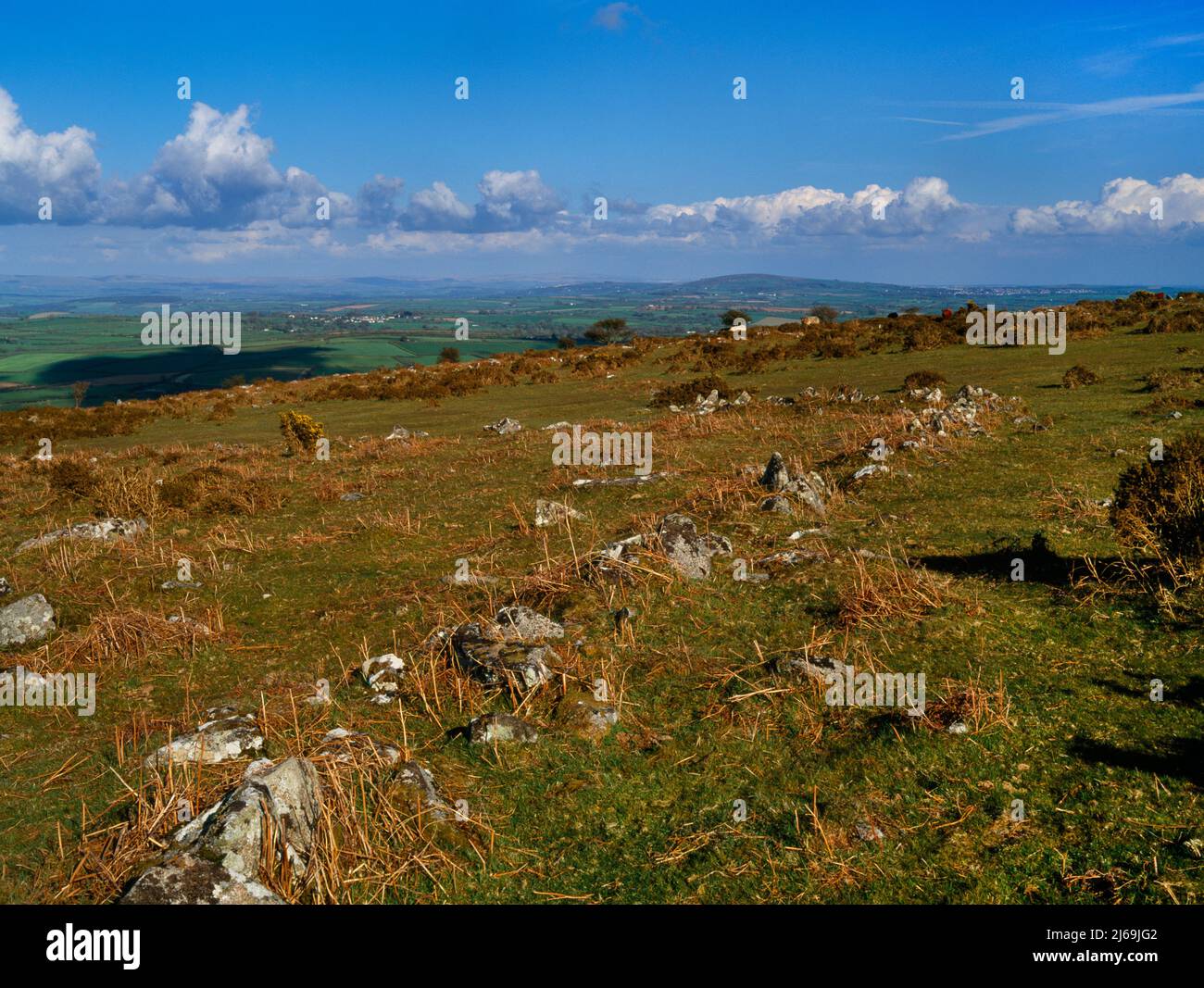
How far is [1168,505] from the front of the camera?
10664mm

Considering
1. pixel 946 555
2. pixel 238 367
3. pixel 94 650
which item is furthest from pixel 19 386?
pixel 946 555

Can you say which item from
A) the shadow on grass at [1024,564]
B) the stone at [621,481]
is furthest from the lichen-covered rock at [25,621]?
the shadow on grass at [1024,564]

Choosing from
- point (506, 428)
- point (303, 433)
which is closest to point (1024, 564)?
point (506, 428)

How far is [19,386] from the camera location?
115 m

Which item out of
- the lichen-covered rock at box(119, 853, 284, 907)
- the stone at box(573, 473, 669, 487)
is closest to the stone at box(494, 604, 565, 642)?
the lichen-covered rock at box(119, 853, 284, 907)

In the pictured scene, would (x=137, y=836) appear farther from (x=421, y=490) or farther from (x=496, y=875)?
(x=421, y=490)

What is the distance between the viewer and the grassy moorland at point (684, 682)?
247 inches

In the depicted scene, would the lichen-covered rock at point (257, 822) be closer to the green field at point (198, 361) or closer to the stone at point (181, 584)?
the stone at point (181, 584)

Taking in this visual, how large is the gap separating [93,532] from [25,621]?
628 centimetres

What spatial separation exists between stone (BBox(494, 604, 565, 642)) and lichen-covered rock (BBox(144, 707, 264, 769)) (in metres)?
3.19

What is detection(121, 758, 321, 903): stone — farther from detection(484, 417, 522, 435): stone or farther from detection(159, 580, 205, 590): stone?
detection(484, 417, 522, 435): stone

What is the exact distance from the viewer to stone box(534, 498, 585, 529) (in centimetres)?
1664

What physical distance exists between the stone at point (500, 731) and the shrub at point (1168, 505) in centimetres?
858
